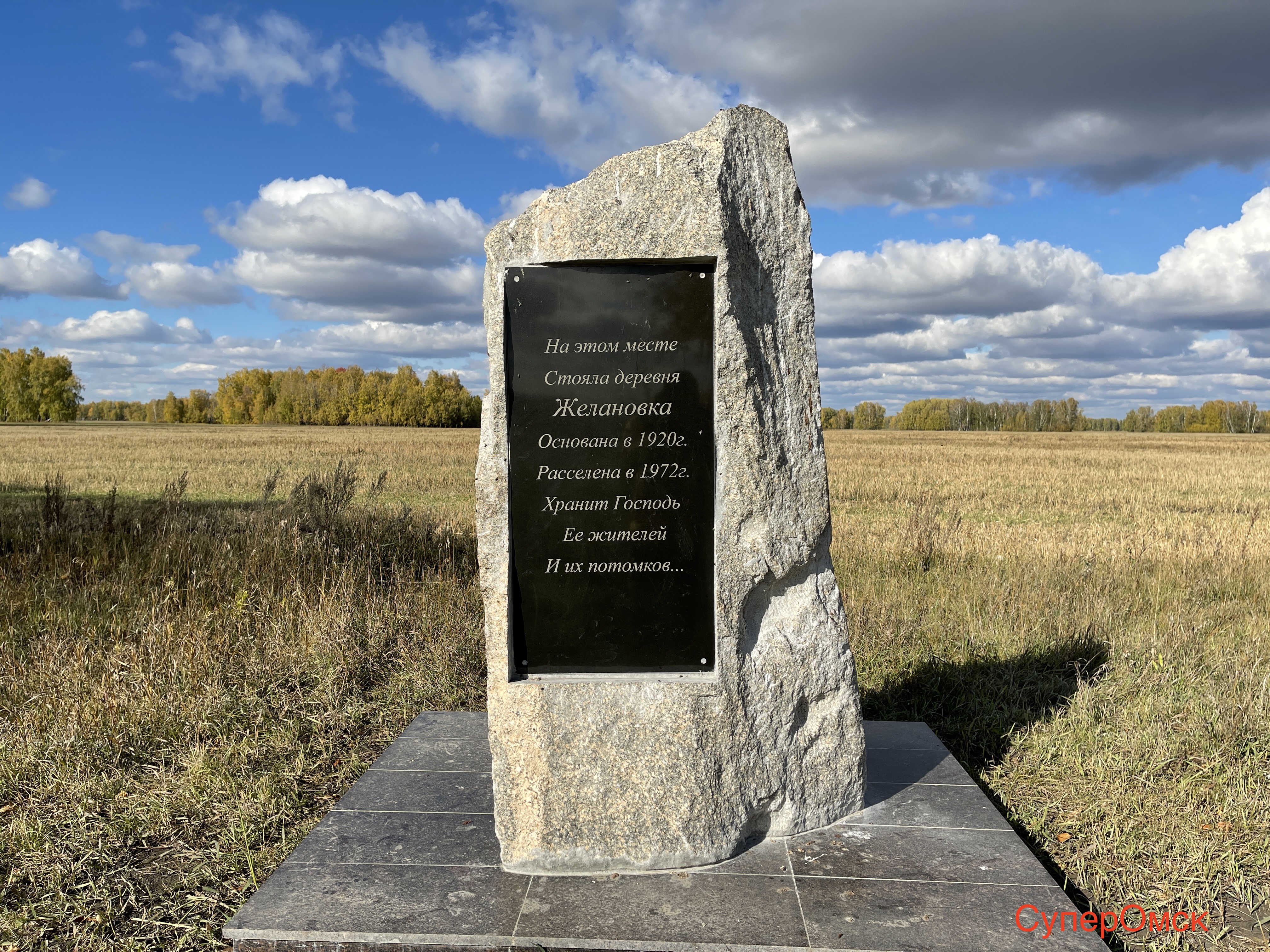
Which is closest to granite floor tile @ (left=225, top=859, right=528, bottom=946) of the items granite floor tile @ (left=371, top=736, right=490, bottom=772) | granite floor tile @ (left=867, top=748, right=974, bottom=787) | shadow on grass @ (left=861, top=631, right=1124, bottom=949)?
granite floor tile @ (left=371, top=736, right=490, bottom=772)

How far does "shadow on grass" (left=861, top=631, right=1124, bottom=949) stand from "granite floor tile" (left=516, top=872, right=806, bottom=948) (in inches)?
74.4

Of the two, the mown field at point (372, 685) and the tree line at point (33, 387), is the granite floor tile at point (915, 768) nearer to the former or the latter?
the mown field at point (372, 685)

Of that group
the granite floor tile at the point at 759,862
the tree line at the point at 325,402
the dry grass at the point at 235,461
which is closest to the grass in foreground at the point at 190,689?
the granite floor tile at the point at 759,862

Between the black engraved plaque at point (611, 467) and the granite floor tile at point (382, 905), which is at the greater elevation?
the black engraved plaque at point (611, 467)

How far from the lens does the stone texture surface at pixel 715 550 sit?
3.21 metres

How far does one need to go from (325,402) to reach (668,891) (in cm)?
9474

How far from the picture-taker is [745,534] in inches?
131

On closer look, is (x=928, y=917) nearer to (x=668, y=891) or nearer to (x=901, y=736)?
(x=668, y=891)

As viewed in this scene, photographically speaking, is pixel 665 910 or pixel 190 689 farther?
pixel 190 689

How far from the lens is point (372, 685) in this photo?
555 centimetres

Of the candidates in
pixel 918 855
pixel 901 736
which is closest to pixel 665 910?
pixel 918 855

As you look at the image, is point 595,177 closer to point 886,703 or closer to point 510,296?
point 510,296

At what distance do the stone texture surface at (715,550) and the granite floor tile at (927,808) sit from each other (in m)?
0.56

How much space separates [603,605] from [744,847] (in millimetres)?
1172
